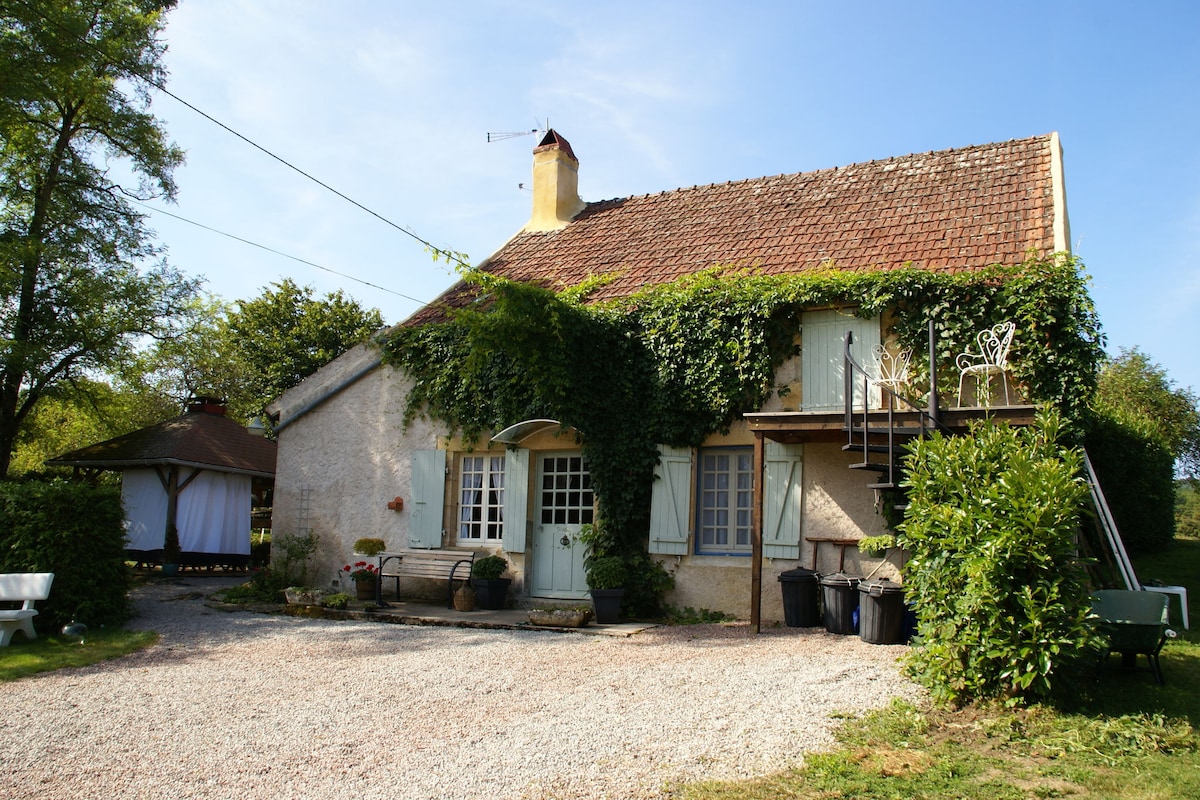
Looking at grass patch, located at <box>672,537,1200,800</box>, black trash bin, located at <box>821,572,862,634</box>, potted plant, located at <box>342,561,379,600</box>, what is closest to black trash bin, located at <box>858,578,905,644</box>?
black trash bin, located at <box>821,572,862,634</box>

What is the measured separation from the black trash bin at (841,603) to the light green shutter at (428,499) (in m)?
5.77

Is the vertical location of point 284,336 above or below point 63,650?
above

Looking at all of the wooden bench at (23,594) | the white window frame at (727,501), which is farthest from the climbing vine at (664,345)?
the wooden bench at (23,594)

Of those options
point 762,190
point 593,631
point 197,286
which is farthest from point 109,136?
point 593,631

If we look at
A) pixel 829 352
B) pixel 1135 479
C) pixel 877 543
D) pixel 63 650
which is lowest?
pixel 63 650

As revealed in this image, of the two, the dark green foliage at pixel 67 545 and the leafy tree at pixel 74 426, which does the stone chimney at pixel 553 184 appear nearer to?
the dark green foliage at pixel 67 545

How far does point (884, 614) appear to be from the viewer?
8.21 meters

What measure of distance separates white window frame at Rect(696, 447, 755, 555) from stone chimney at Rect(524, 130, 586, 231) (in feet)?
20.8

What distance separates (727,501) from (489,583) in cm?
330

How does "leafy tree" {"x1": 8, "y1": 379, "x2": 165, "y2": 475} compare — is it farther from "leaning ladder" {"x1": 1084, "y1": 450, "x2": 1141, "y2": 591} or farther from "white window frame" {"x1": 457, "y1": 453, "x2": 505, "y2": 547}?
"leaning ladder" {"x1": 1084, "y1": 450, "x2": 1141, "y2": 591}

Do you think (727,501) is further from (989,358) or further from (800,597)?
(989,358)

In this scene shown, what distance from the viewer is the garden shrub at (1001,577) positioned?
18.4 ft

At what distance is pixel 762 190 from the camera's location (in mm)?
13961

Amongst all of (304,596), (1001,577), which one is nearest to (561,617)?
(304,596)
